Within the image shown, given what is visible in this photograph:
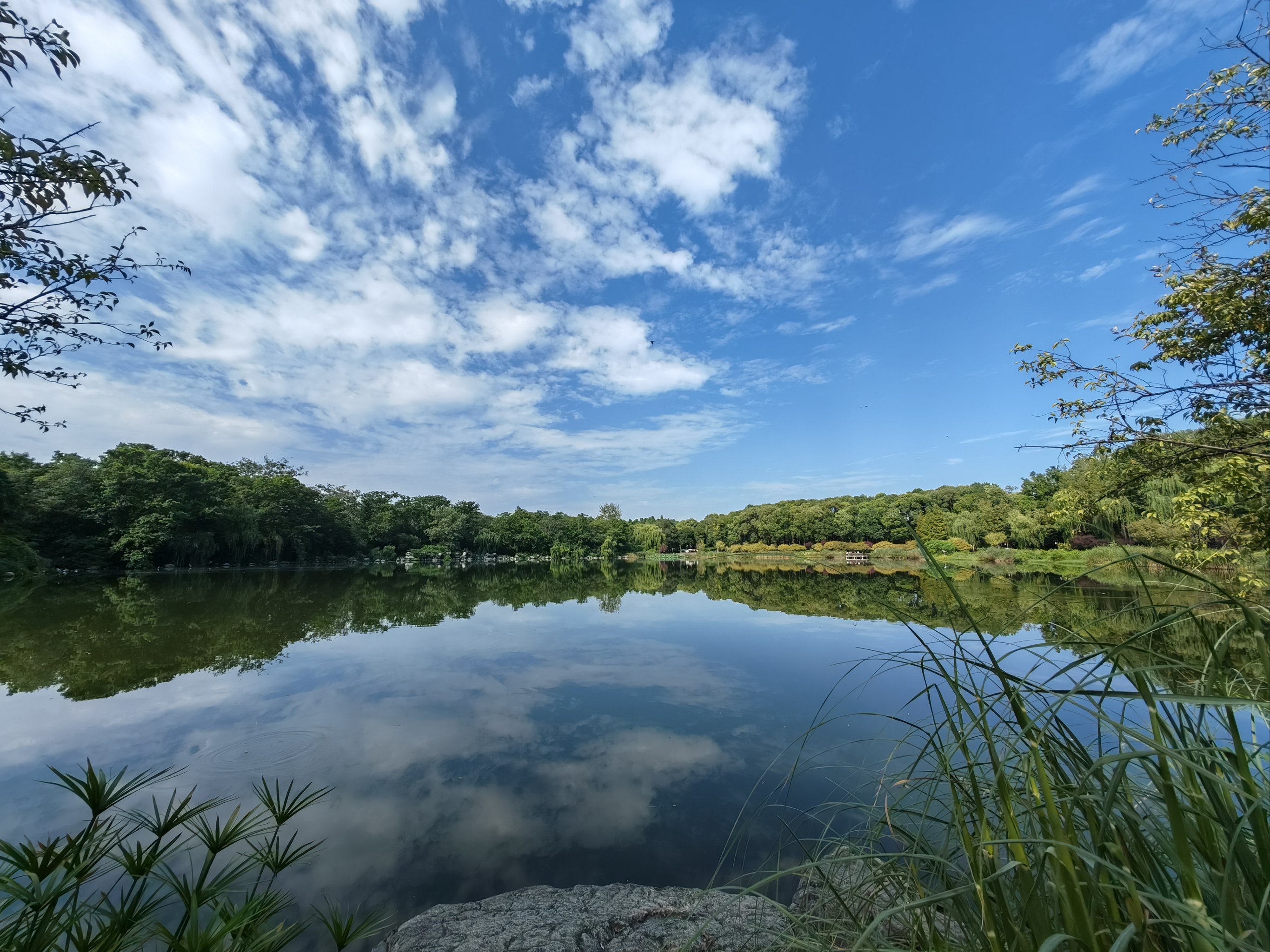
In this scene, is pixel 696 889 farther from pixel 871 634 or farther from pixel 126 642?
pixel 126 642

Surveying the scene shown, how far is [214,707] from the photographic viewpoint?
257 inches

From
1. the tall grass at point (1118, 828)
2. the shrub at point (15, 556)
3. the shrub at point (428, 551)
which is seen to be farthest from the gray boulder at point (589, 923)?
the shrub at point (428, 551)

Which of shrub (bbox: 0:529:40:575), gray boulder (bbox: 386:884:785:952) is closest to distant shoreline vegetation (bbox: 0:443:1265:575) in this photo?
shrub (bbox: 0:529:40:575)

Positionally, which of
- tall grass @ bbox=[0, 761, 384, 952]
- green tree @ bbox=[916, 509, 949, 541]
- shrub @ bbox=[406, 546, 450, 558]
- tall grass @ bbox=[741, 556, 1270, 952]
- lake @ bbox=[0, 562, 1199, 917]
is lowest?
lake @ bbox=[0, 562, 1199, 917]

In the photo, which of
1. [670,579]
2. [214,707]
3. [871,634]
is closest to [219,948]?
[214,707]

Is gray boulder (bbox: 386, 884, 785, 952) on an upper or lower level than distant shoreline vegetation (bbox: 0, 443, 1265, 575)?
lower

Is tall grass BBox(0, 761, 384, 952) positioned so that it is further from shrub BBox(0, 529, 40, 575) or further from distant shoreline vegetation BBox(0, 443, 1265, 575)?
shrub BBox(0, 529, 40, 575)

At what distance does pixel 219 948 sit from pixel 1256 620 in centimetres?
291

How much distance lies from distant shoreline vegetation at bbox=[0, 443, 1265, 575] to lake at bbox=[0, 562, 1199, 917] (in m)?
2.61

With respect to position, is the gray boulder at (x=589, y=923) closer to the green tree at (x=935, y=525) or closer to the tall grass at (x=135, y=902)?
the tall grass at (x=135, y=902)

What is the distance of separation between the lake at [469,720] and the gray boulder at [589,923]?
14.6 inches

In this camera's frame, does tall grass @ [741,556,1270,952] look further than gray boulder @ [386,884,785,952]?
No

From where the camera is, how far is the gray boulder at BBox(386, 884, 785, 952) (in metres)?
2.59

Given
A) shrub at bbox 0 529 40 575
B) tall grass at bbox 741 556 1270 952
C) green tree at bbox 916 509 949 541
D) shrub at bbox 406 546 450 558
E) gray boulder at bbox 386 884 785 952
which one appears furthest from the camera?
shrub at bbox 406 546 450 558
